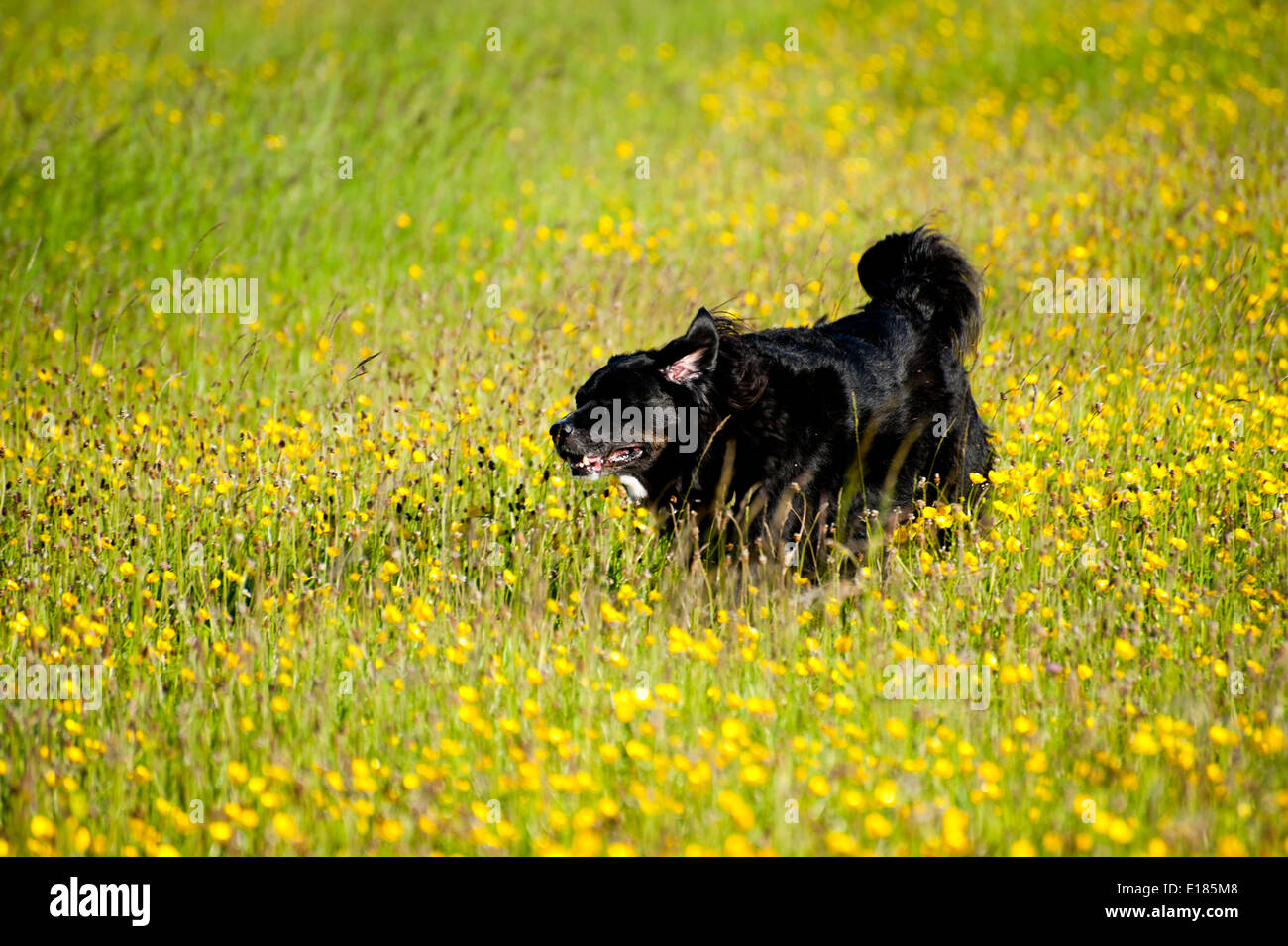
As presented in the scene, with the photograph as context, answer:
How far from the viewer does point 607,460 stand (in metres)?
4.16

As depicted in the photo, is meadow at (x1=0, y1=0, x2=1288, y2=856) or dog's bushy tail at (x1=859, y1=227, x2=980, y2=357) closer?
meadow at (x1=0, y1=0, x2=1288, y2=856)

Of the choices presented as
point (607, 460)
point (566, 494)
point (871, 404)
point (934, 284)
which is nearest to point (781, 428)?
point (871, 404)

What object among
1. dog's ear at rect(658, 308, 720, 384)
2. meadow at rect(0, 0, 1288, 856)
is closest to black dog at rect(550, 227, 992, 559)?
dog's ear at rect(658, 308, 720, 384)

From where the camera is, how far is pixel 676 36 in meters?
12.8

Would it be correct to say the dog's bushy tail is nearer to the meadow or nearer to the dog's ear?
the meadow

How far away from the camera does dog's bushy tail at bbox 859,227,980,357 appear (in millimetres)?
4812

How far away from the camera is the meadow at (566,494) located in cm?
273

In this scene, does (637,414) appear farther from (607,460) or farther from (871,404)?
(871,404)

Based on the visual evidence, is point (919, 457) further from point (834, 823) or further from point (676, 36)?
point (676, 36)

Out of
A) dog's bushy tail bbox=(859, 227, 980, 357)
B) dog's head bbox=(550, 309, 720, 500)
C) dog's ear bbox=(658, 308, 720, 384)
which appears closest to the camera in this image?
dog's ear bbox=(658, 308, 720, 384)

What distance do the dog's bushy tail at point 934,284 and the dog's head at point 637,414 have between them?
1301mm

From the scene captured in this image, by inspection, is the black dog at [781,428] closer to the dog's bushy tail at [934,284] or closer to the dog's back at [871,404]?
the dog's back at [871,404]

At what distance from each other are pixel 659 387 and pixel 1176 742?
2.21m
